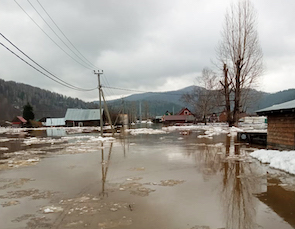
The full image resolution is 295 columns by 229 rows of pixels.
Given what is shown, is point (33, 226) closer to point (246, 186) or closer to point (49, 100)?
point (246, 186)

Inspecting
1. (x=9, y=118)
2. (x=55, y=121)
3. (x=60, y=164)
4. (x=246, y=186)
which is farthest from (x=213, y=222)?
(x=9, y=118)

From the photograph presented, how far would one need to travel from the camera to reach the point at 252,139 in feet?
58.2

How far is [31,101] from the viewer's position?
135 meters

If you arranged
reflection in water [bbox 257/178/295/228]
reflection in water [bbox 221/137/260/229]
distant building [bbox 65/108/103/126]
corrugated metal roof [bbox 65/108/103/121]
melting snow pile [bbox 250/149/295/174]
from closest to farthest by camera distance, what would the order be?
reflection in water [bbox 221/137/260/229] → reflection in water [bbox 257/178/295/228] → melting snow pile [bbox 250/149/295/174] → distant building [bbox 65/108/103/126] → corrugated metal roof [bbox 65/108/103/121]

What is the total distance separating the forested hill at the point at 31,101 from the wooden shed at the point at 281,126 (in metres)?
108

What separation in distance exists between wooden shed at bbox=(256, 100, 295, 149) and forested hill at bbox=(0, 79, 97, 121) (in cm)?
10793

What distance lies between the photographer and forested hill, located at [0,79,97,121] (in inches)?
4547

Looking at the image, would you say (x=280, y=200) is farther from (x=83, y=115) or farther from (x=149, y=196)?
(x=83, y=115)

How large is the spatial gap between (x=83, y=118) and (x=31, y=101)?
85994 millimetres

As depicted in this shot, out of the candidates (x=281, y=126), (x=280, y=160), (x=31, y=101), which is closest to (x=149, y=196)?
(x=280, y=160)

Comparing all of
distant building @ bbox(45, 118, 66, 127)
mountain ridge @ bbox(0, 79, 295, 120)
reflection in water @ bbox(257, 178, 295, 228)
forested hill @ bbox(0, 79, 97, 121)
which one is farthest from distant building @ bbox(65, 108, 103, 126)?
reflection in water @ bbox(257, 178, 295, 228)

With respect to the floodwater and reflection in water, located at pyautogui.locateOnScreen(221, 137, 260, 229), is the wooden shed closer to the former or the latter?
the floodwater

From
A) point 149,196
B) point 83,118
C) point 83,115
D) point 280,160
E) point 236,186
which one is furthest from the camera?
point 83,115

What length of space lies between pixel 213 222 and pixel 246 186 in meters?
A: 2.71
